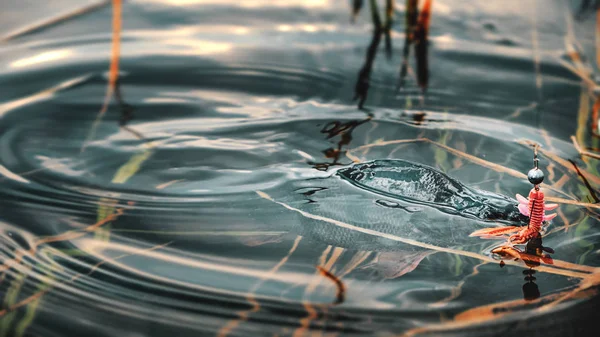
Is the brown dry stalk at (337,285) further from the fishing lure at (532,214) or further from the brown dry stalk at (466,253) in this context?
the fishing lure at (532,214)

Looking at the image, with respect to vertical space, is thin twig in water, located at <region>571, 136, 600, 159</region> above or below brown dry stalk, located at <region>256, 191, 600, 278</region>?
above

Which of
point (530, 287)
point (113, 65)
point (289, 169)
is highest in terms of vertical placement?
point (113, 65)

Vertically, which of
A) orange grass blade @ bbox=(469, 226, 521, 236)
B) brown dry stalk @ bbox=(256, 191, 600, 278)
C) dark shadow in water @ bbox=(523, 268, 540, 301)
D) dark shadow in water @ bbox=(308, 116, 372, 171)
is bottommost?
dark shadow in water @ bbox=(523, 268, 540, 301)

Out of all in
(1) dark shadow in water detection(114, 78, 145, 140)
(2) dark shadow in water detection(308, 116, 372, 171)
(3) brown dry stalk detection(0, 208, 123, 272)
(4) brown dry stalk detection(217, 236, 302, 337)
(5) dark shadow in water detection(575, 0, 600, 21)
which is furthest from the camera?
(5) dark shadow in water detection(575, 0, 600, 21)

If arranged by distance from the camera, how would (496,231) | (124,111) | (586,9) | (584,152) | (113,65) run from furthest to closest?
(586,9)
(113,65)
(124,111)
(584,152)
(496,231)

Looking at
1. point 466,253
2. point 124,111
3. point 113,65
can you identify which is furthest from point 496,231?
point 113,65

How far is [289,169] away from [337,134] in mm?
310

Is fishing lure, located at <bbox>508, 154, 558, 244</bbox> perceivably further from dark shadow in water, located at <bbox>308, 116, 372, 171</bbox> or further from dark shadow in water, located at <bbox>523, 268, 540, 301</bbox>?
dark shadow in water, located at <bbox>308, 116, 372, 171</bbox>

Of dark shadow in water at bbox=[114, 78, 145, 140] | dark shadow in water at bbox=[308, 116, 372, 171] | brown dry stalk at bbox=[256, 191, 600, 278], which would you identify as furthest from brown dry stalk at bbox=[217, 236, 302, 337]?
dark shadow in water at bbox=[114, 78, 145, 140]

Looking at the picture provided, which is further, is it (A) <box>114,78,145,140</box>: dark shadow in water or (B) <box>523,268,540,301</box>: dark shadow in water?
(A) <box>114,78,145,140</box>: dark shadow in water

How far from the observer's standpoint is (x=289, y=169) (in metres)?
2.15

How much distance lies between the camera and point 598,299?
1.54 meters

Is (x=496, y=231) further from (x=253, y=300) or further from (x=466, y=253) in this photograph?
(x=253, y=300)

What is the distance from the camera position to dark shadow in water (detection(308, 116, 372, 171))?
7.13 ft
